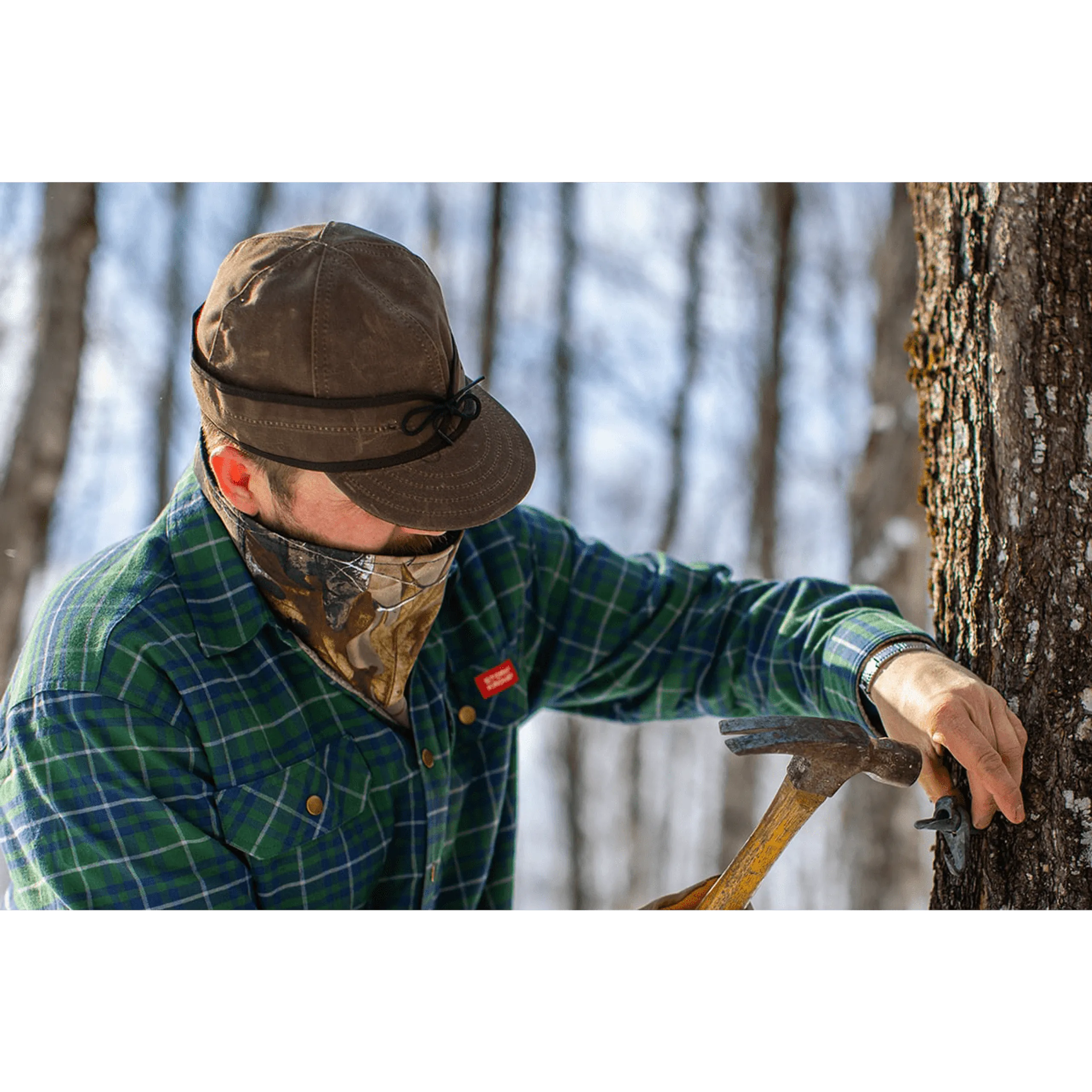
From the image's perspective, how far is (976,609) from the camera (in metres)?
1.92

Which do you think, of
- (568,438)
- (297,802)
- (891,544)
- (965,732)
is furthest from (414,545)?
(568,438)

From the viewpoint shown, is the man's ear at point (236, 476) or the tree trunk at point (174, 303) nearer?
the man's ear at point (236, 476)

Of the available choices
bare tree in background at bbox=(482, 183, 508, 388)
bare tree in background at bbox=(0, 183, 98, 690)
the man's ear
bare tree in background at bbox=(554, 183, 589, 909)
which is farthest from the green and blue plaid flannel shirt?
bare tree in background at bbox=(554, 183, 589, 909)

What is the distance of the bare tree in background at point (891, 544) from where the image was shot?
216 inches

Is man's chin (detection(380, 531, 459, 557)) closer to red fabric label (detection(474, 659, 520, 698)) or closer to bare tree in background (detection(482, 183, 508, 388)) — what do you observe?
red fabric label (detection(474, 659, 520, 698))

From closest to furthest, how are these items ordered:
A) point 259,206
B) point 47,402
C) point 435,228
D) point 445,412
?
point 445,412 → point 47,402 → point 259,206 → point 435,228

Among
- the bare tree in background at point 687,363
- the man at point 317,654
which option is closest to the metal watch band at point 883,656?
the man at point 317,654

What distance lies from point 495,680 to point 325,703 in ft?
1.44

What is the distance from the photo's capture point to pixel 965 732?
171 centimetres

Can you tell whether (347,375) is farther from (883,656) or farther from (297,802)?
(883,656)

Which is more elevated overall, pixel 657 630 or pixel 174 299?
pixel 174 299

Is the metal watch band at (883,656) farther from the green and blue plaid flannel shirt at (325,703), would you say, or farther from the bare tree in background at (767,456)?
the bare tree in background at (767,456)

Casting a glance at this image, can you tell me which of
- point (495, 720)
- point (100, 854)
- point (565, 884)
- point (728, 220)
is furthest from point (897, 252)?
point (565, 884)

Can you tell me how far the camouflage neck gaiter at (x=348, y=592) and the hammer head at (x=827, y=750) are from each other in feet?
2.26
